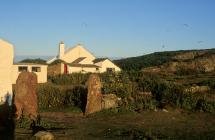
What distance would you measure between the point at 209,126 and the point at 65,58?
54.3 m

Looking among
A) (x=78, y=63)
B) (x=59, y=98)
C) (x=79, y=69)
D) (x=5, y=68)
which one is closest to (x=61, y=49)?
(x=78, y=63)

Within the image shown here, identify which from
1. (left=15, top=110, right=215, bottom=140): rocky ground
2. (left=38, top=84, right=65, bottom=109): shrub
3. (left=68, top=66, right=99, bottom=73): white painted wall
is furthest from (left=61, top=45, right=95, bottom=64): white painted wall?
(left=15, top=110, right=215, bottom=140): rocky ground

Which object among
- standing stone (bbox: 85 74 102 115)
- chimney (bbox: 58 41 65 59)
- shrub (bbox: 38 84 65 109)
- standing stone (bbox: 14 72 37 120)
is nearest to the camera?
standing stone (bbox: 14 72 37 120)

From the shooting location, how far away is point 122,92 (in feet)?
92.2

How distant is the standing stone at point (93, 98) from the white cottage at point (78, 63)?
37.9m

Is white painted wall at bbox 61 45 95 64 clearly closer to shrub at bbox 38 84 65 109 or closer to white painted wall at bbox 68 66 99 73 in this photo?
white painted wall at bbox 68 66 99 73

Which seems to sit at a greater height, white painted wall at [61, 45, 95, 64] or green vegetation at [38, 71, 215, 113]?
white painted wall at [61, 45, 95, 64]

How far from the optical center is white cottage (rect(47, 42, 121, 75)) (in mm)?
63594

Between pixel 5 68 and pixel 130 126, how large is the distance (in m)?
13.0

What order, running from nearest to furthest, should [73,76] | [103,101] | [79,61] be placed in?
[103,101]
[73,76]
[79,61]

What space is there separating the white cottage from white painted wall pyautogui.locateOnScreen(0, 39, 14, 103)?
32.8 m

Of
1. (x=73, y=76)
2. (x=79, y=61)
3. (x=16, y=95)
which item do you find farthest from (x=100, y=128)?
(x=79, y=61)

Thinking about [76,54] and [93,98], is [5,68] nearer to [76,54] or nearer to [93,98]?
[93,98]

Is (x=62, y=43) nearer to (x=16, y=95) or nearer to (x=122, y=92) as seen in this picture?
(x=122, y=92)
